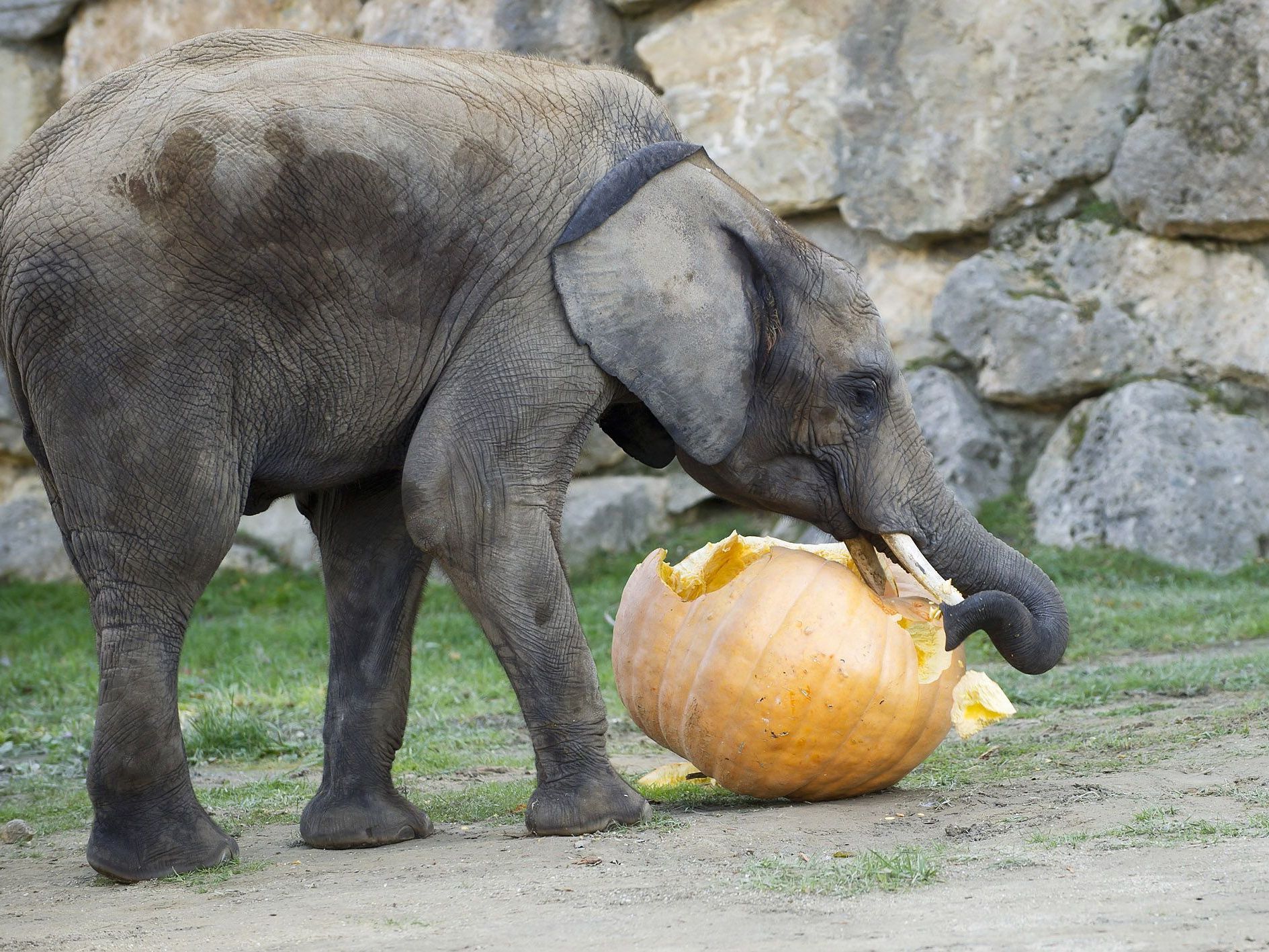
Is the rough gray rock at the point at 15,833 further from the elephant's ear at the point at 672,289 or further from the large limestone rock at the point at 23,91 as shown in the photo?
the large limestone rock at the point at 23,91

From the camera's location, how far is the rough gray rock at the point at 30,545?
40.2 ft

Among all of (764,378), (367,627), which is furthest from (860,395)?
(367,627)

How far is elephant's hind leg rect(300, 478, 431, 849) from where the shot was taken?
18.3ft

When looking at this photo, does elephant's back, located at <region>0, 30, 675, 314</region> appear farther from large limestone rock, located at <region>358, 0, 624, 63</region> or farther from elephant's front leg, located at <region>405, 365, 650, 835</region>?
large limestone rock, located at <region>358, 0, 624, 63</region>

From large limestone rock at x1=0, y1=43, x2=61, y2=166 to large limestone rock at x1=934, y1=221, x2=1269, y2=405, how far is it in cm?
718

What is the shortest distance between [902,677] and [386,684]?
1.75 m

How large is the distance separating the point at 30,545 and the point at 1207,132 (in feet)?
28.3

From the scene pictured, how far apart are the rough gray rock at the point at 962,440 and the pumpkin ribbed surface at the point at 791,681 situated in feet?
19.0

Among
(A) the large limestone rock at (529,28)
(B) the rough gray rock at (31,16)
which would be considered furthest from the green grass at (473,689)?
(B) the rough gray rock at (31,16)

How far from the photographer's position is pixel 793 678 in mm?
5047

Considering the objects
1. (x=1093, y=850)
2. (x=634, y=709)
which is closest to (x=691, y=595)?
(x=634, y=709)

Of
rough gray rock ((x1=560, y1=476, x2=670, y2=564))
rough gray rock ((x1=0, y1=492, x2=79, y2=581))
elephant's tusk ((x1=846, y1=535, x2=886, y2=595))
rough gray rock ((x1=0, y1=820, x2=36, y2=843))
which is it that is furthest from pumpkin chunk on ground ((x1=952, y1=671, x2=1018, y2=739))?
rough gray rock ((x1=0, y1=492, x2=79, y2=581))

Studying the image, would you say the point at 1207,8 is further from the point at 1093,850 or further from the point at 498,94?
the point at 1093,850

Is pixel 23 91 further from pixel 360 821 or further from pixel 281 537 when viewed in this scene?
pixel 360 821
